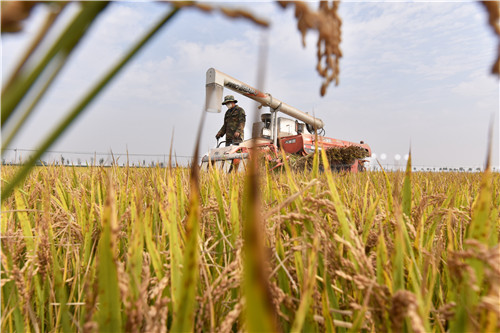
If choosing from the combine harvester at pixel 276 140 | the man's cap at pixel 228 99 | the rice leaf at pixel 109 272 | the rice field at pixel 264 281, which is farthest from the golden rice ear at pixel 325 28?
the man's cap at pixel 228 99

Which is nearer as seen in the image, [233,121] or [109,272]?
[109,272]

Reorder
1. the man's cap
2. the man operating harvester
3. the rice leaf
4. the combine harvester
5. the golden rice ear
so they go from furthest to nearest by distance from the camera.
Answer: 1. the man's cap
2. the man operating harvester
3. the combine harvester
4. the rice leaf
5. the golden rice ear

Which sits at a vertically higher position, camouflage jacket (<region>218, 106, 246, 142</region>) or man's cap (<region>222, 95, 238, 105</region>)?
man's cap (<region>222, 95, 238, 105</region>)

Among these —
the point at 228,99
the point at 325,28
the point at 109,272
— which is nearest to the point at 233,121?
the point at 228,99

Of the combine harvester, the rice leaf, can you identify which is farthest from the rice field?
the combine harvester

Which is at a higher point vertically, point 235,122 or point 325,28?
point 235,122

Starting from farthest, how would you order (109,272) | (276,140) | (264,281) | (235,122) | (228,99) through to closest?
(228,99) < (235,122) < (276,140) < (109,272) < (264,281)

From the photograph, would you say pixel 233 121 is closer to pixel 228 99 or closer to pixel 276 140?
pixel 228 99

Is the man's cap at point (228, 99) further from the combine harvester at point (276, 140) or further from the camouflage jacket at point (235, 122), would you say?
the combine harvester at point (276, 140)

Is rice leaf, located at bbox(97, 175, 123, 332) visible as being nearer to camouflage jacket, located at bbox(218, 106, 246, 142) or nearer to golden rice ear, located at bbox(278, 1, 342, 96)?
golden rice ear, located at bbox(278, 1, 342, 96)

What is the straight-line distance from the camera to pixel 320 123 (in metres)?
8.64

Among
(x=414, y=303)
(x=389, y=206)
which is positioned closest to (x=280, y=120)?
(x=389, y=206)

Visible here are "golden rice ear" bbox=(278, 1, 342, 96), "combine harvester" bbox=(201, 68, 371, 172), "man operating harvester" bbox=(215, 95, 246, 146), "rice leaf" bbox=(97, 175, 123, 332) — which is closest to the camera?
"golden rice ear" bbox=(278, 1, 342, 96)

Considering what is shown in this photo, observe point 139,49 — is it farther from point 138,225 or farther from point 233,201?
point 233,201
